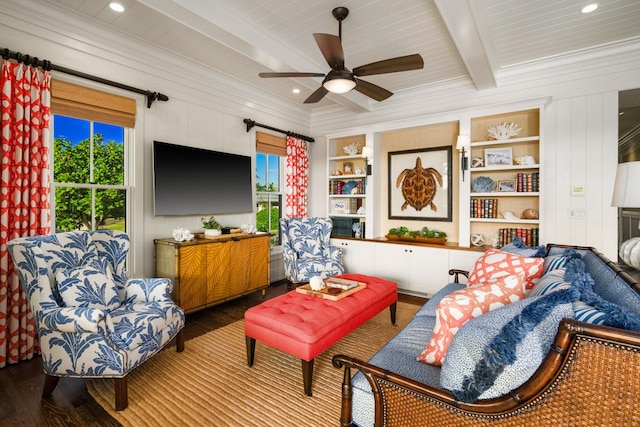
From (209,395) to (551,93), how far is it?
14.8 feet

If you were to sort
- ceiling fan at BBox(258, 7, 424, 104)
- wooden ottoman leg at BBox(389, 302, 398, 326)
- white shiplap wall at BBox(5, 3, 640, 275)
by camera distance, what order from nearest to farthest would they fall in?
ceiling fan at BBox(258, 7, 424, 104) → white shiplap wall at BBox(5, 3, 640, 275) → wooden ottoman leg at BBox(389, 302, 398, 326)

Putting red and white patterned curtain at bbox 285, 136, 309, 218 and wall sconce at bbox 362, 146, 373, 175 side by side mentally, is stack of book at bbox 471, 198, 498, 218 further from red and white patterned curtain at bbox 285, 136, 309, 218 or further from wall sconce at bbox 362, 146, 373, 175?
red and white patterned curtain at bbox 285, 136, 309, 218

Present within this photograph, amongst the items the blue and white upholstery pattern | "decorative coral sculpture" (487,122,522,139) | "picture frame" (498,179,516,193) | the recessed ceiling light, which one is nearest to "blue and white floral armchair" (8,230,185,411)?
the blue and white upholstery pattern

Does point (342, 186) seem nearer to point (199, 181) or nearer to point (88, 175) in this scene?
point (199, 181)

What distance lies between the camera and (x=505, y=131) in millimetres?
3799

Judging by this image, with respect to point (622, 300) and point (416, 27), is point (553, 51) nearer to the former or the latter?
point (416, 27)

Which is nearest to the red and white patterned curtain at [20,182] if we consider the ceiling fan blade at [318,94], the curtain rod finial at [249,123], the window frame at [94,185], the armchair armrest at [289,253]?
the window frame at [94,185]

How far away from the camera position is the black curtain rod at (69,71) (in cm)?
238

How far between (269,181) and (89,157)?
2.41m

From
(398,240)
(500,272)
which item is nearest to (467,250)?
(398,240)

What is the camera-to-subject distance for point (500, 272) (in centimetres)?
197

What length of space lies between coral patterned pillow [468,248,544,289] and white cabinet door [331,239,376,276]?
2353 mm

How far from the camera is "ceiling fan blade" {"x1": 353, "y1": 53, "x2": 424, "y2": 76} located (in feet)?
7.65

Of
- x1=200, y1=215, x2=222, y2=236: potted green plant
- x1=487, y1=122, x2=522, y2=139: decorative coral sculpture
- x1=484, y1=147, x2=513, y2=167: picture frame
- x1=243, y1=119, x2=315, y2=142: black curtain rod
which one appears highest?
x1=243, y1=119, x2=315, y2=142: black curtain rod
